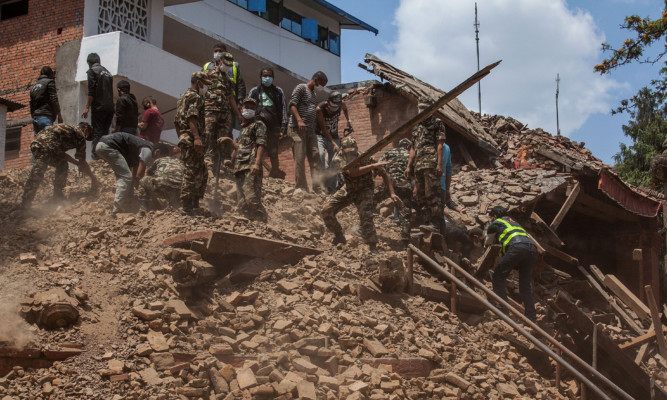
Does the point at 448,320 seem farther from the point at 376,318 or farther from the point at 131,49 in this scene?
the point at 131,49

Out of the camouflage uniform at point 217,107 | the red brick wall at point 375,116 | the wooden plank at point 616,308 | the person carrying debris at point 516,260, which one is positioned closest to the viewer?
the person carrying debris at point 516,260

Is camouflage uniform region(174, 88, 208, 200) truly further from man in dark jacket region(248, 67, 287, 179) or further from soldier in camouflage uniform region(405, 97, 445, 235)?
soldier in camouflage uniform region(405, 97, 445, 235)

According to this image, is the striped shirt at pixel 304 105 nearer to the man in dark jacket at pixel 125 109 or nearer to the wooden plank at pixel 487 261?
the man in dark jacket at pixel 125 109

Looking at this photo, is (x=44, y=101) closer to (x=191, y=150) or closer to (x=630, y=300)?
(x=191, y=150)

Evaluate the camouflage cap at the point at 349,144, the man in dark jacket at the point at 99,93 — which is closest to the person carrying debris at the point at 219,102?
the camouflage cap at the point at 349,144

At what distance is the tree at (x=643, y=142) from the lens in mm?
21562

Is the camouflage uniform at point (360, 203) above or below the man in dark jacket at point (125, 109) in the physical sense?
below

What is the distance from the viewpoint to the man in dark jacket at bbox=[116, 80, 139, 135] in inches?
452

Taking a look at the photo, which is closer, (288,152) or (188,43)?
(288,152)

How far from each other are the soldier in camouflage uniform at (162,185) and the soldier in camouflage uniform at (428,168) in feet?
11.5

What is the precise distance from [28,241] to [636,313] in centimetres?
1028

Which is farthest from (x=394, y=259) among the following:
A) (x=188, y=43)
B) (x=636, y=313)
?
(x=188, y=43)

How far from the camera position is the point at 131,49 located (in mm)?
15414

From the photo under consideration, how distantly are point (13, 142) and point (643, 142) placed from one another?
1784cm
